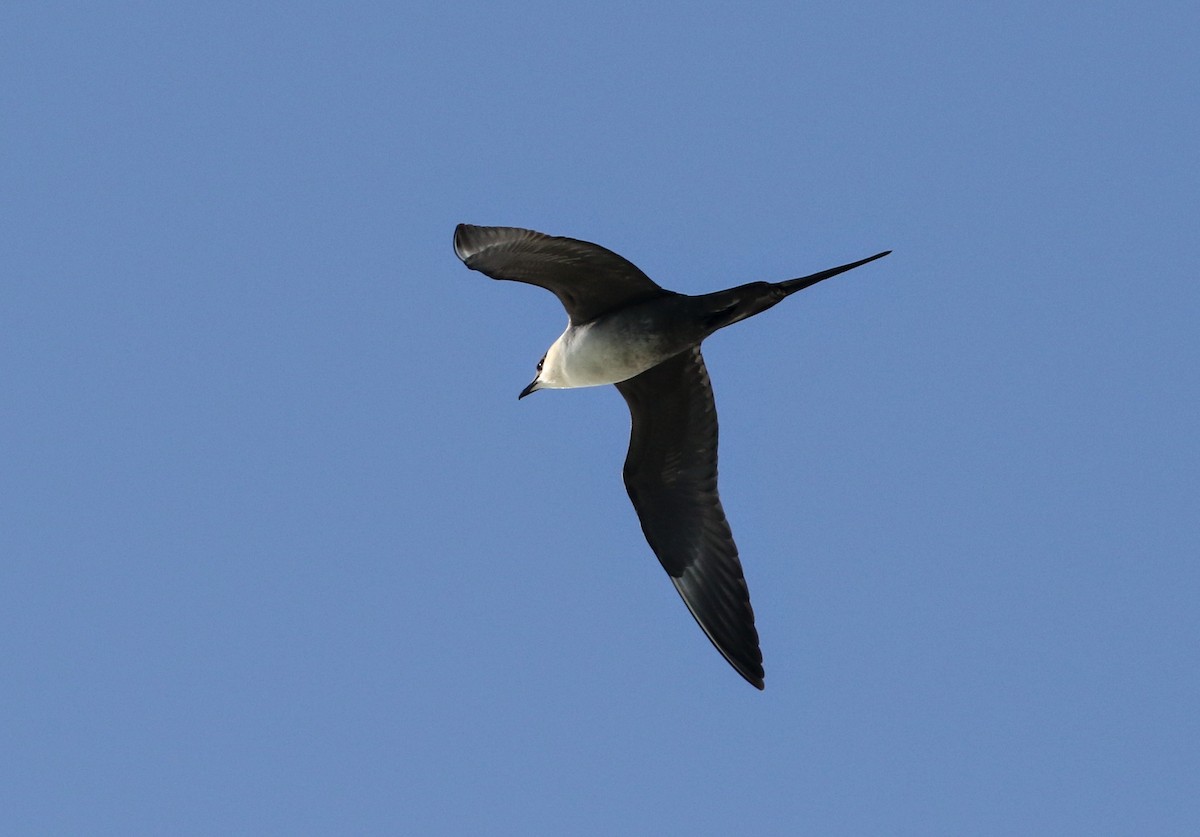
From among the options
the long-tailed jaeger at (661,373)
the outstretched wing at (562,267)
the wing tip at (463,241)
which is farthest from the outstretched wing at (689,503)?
the wing tip at (463,241)

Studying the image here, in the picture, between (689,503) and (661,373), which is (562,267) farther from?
(689,503)

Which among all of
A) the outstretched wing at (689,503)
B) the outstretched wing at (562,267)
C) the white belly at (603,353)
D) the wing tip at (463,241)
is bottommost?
the outstretched wing at (689,503)

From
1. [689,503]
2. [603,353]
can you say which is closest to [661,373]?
[603,353]

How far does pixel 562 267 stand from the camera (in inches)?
474

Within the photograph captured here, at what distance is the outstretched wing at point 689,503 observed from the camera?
13.2m

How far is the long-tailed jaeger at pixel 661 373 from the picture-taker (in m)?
11.7

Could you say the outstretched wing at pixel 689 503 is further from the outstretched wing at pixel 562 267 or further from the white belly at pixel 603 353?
the outstretched wing at pixel 562 267

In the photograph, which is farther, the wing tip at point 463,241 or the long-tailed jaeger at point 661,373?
the long-tailed jaeger at point 661,373

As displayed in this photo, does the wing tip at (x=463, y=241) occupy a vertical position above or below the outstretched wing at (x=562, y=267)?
above

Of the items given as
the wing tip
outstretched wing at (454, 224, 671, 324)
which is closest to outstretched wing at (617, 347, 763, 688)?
outstretched wing at (454, 224, 671, 324)

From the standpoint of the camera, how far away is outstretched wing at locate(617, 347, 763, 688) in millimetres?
13195

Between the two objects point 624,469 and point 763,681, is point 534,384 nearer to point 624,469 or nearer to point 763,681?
point 624,469

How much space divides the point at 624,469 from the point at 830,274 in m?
2.99

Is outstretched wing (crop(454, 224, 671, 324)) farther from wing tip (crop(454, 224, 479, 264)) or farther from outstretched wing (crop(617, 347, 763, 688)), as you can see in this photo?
outstretched wing (crop(617, 347, 763, 688))
